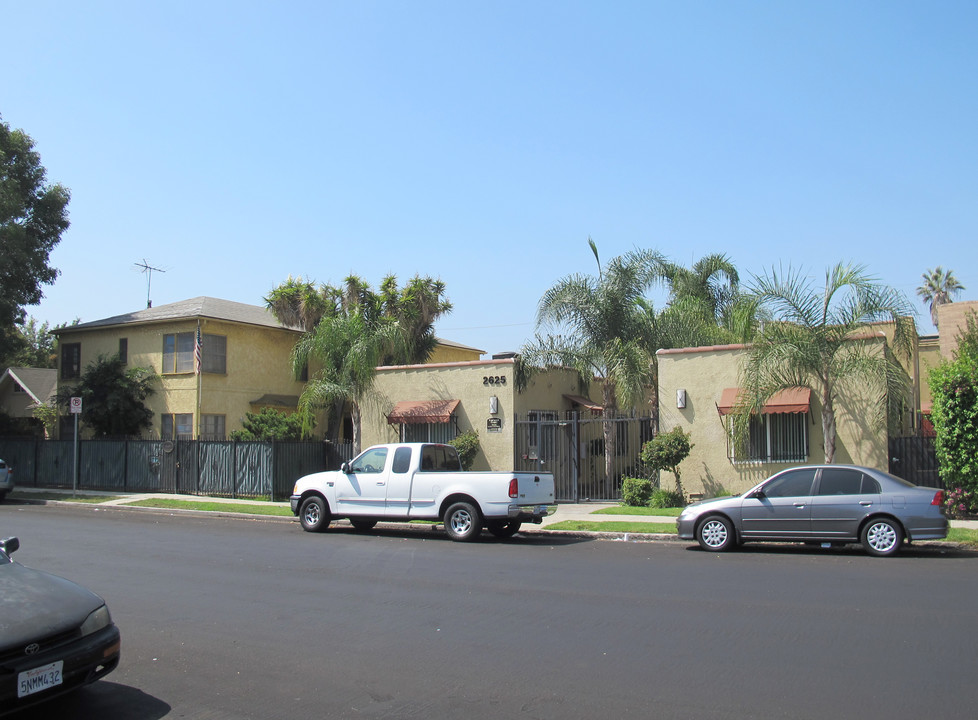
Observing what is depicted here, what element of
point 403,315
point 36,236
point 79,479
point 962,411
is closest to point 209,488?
point 79,479

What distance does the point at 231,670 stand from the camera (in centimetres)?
663

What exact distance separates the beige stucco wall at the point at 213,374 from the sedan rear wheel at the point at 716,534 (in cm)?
2107

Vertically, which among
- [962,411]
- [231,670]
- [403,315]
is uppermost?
[403,315]

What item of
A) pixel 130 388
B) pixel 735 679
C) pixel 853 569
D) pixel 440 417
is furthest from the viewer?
pixel 130 388

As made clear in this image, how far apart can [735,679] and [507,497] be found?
28.9 feet

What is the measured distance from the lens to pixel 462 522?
15.4 m

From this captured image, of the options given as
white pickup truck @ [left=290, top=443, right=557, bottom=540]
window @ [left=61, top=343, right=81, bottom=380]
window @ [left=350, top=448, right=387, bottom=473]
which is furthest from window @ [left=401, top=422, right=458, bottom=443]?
window @ [left=61, top=343, right=81, bottom=380]

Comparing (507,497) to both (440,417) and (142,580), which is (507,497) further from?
(440,417)

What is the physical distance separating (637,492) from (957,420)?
23.3 feet

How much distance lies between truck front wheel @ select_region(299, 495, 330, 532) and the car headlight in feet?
35.8

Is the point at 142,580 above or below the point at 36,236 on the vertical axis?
below

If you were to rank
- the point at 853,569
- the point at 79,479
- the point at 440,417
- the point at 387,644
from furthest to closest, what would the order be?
the point at 79,479, the point at 440,417, the point at 853,569, the point at 387,644

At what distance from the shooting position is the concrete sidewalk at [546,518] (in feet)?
57.6

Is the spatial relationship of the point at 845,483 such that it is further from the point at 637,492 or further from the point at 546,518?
the point at 637,492
